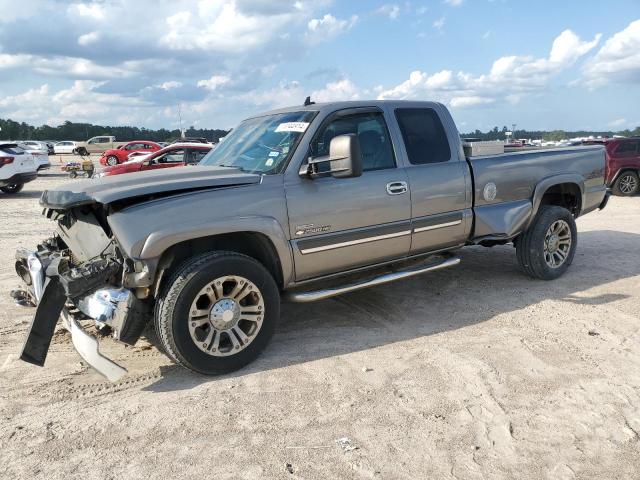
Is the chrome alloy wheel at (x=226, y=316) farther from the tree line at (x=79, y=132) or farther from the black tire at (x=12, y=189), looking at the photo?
the tree line at (x=79, y=132)

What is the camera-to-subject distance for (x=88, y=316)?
3713mm

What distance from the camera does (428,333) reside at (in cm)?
454

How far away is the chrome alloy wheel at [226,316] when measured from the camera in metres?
3.70

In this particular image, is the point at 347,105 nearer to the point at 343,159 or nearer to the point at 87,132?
the point at 343,159

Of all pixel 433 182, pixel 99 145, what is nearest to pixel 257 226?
pixel 433 182

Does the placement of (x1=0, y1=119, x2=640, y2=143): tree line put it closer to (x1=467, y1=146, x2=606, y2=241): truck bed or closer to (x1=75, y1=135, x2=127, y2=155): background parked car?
(x1=75, y1=135, x2=127, y2=155): background parked car

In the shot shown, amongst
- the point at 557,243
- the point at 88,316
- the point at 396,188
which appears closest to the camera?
the point at 88,316

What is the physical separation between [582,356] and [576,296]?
166 cm

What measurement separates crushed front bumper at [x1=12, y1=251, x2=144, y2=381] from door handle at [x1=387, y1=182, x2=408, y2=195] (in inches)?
88.5

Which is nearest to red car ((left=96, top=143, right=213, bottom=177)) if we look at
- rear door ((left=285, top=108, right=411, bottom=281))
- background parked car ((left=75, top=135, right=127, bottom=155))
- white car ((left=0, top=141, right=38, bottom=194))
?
white car ((left=0, top=141, right=38, bottom=194))

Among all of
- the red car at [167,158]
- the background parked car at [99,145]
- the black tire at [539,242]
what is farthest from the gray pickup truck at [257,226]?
the background parked car at [99,145]

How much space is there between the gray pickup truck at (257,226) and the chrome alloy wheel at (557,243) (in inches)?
22.7

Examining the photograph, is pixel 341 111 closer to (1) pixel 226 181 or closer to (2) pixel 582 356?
(1) pixel 226 181

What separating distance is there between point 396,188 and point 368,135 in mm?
530
